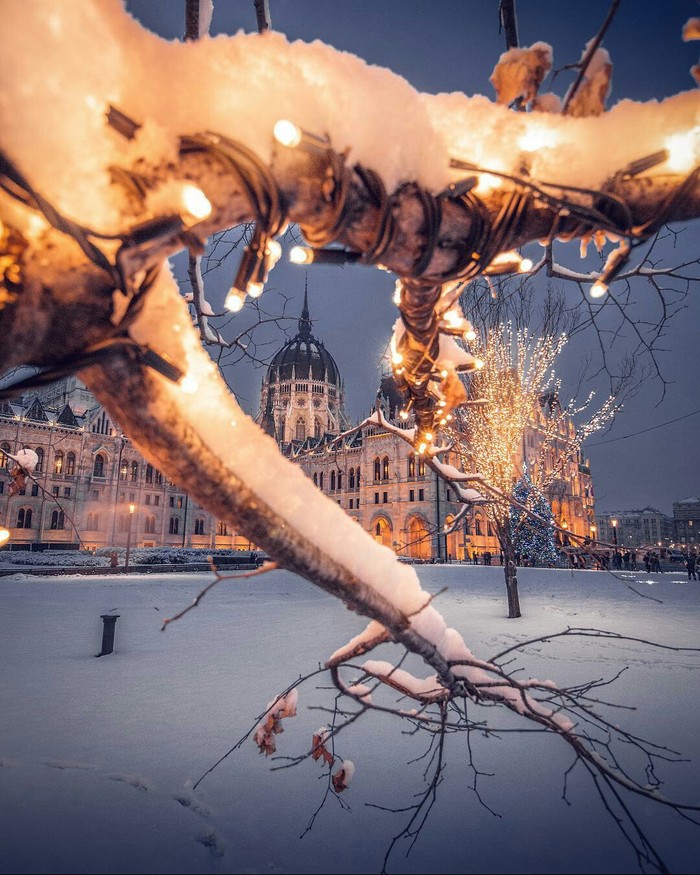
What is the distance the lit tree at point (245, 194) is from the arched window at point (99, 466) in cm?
5726

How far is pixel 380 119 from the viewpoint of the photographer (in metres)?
1.22

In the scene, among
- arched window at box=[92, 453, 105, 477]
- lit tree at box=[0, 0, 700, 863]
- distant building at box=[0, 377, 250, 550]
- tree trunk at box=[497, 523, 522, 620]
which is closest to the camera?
lit tree at box=[0, 0, 700, 863]

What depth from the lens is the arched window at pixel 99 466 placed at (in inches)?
2002

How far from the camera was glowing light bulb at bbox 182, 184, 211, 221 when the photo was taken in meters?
1.00

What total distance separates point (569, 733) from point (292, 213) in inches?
76.6

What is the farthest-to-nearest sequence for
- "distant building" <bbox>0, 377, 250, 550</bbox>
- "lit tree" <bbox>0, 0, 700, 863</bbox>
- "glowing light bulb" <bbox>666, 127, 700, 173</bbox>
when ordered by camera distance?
"distant building" <bbox>0, 377, 250, 550</bbox>, "glowing light bulb" <bbox>666, 127, 700, 173</bbox>, "lit tree" <bbox>0, 0, 700, 863</bbox>

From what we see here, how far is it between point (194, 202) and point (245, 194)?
0.14 metres

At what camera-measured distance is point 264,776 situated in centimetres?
362

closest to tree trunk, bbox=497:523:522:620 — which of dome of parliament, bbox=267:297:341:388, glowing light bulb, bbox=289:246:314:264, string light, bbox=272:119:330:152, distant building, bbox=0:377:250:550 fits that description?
glowing light bulb, bbox=289:246:314:264

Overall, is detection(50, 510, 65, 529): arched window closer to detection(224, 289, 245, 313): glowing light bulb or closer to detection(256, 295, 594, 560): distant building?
detection(256, 295, 594, 560): distant building

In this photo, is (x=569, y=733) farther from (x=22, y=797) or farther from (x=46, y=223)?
(x=22, y=797)

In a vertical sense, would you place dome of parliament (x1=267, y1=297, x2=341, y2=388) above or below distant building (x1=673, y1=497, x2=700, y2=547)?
above

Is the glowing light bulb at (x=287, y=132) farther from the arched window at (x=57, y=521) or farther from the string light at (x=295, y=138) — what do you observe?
the arched window at (x=57, y=521)

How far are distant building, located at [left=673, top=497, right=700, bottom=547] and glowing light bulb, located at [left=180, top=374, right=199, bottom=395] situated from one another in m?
165
